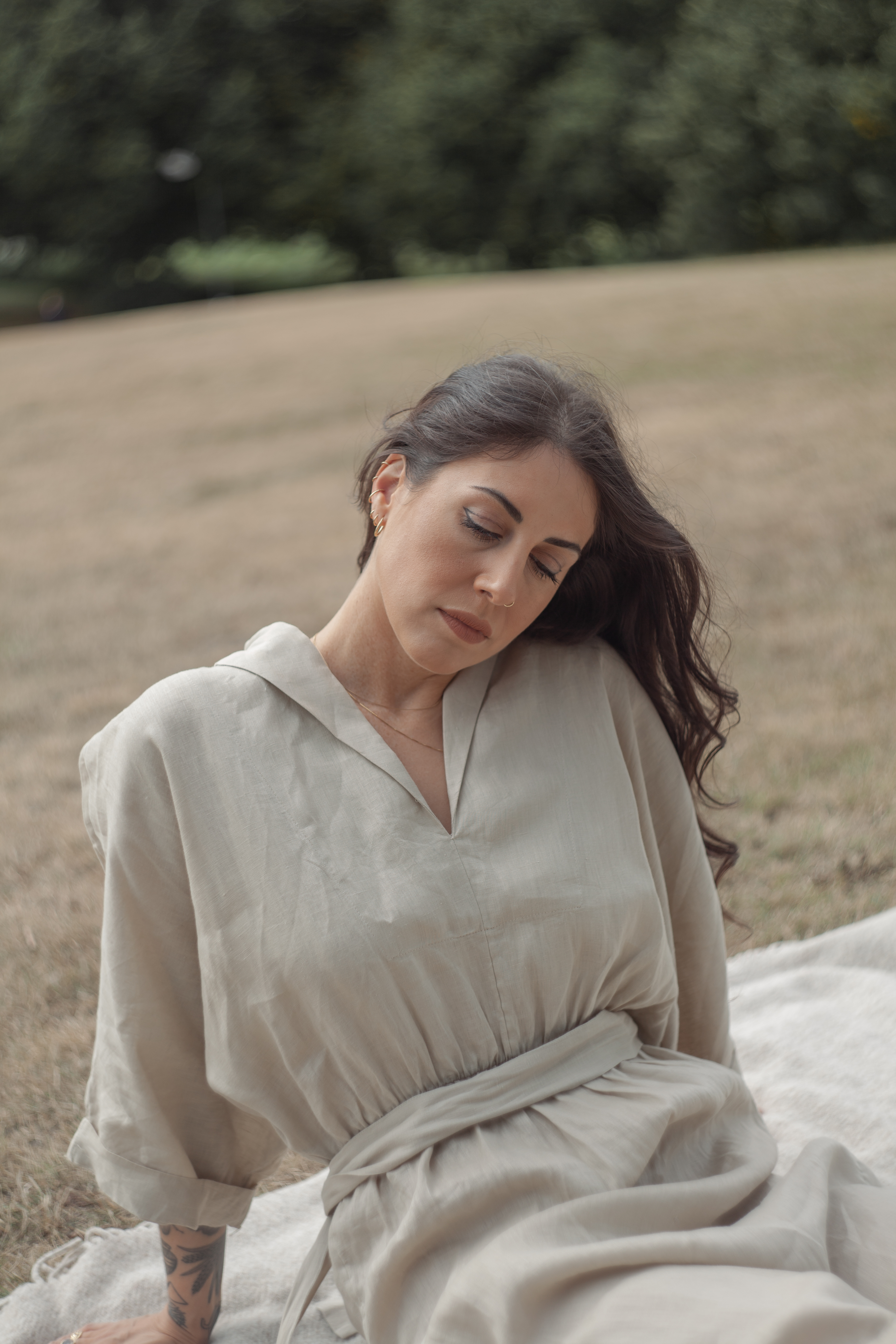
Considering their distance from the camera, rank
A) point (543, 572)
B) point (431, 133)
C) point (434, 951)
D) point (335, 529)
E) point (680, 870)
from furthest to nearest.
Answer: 1. point (431, 133)
2. point (335, 529)
3. point (680, 870)
4. point (543, 572)
5. point (434, 951)

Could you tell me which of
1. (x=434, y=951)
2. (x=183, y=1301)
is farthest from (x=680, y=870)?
(x=183, y=1301)

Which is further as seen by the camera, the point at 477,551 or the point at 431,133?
the point at 431,133

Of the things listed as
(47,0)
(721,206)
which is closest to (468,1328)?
(721,206)

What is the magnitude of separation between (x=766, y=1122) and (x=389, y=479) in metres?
1.53

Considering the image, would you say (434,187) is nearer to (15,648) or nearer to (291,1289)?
(15,648)

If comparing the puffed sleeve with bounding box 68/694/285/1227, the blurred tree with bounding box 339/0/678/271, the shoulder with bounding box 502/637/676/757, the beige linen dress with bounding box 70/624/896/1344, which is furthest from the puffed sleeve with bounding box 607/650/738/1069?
the blurred tree with bounding box 339/0/678/271

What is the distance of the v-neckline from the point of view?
5.17 ft

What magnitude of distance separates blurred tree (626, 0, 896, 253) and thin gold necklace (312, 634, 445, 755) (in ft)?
67.0

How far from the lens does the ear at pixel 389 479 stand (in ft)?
5.41

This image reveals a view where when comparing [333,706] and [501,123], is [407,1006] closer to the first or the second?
[333,706]

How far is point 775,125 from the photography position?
20.4m

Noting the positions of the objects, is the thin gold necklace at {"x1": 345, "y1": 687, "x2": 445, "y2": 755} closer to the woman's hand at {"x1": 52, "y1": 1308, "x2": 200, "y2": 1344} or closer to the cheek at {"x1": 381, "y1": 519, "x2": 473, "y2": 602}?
the cheek at {"x1": 381, "y1": 519, "x2": 473, "y2": 602}

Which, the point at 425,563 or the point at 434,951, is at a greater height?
the point at 425,563

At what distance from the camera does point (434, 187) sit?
25922 millimetres
